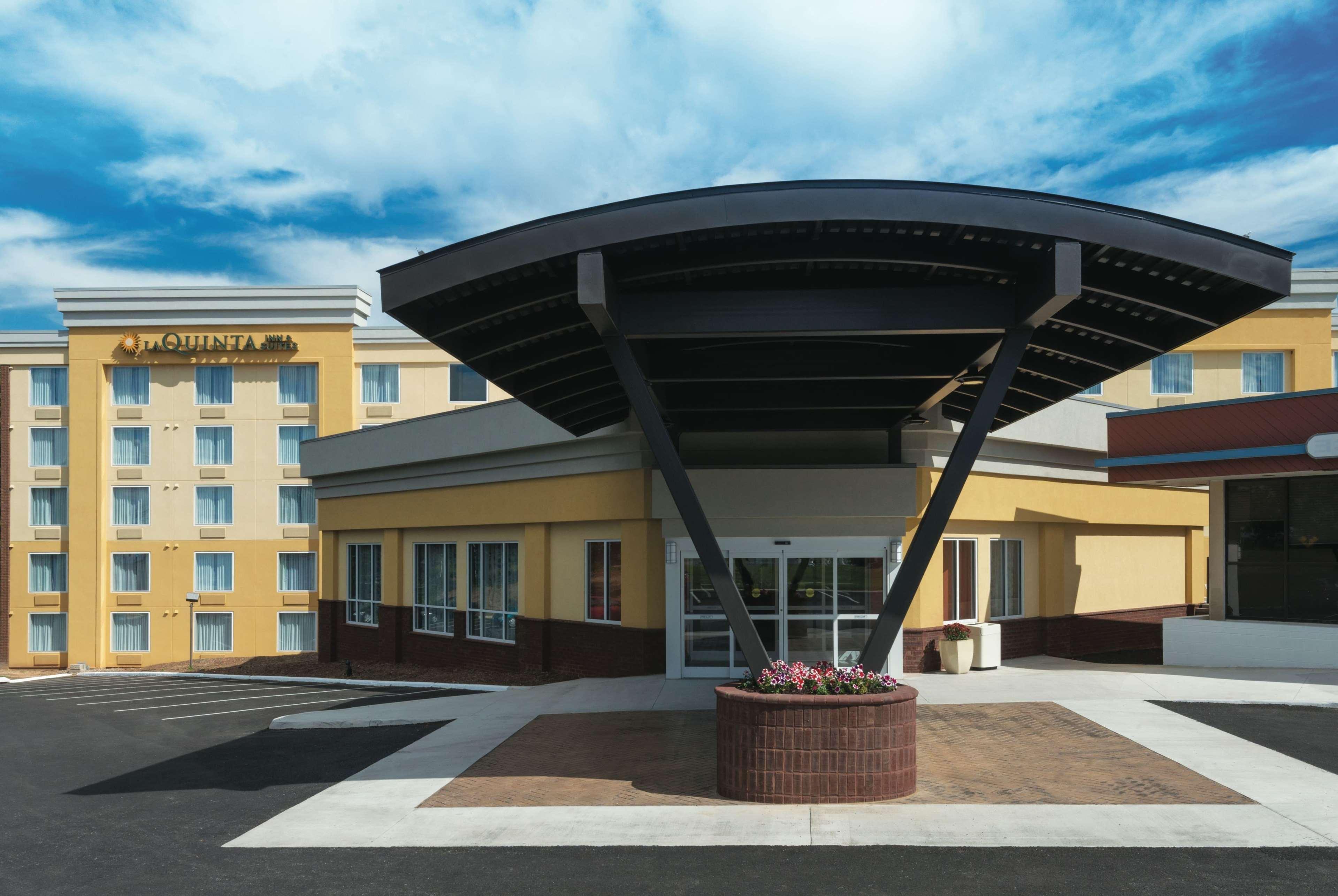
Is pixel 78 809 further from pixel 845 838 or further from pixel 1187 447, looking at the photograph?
pixel 1187 447

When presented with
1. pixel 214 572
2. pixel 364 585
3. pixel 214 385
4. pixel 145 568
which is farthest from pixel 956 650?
pixel 145 568

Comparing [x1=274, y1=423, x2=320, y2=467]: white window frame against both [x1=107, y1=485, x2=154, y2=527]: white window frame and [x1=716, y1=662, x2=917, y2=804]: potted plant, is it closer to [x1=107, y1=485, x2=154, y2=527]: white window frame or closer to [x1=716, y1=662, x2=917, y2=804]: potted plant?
[x1=107, y1=485, x2=154, y2=527]: white window frame

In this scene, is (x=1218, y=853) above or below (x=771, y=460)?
below

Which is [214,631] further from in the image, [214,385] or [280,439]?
[214,385]

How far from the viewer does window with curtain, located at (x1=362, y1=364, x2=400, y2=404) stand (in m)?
43.5

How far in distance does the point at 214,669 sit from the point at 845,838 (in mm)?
35794

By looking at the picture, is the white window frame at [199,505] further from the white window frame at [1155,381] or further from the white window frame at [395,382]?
the white window frame at [1155,381]

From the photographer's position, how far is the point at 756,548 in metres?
17.5

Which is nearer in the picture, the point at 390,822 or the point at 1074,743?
the point at 390,822

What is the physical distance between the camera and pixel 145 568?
42719 mm

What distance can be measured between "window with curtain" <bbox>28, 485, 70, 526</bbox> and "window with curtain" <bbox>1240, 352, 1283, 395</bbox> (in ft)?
151

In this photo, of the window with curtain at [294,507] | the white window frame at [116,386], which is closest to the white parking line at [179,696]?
the window with curtain at [294,507]

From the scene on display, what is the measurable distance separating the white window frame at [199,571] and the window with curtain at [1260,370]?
38.7 m

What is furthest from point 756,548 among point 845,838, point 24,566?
point 24,566
